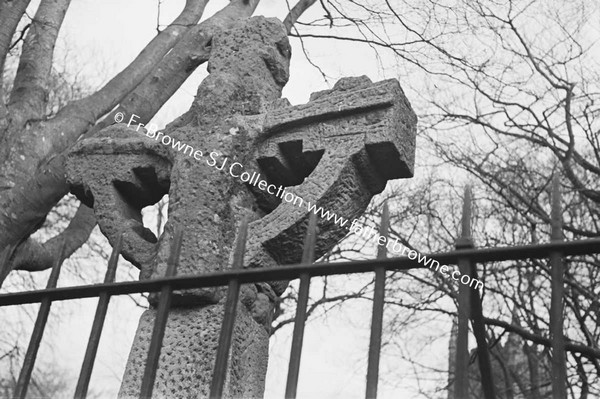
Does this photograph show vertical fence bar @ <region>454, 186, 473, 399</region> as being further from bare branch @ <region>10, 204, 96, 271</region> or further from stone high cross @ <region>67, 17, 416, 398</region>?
bare branch @ <region>10, 204, 96, 271</region>

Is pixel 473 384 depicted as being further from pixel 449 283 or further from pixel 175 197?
pixel 175 197

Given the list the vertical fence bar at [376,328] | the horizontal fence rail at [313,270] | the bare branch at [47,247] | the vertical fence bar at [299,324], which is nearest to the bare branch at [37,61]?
the bare branch at [47,247]

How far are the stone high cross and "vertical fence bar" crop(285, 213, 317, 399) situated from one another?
0.57m

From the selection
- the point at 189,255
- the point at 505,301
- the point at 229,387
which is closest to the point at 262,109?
the point at 189,255

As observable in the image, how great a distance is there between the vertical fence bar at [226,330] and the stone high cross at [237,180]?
0.50 meters

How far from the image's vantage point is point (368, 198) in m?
2.83

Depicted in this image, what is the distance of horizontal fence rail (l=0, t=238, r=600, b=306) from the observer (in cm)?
175

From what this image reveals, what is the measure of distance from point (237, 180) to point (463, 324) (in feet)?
4.31

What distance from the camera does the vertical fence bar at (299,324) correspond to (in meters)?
1.85

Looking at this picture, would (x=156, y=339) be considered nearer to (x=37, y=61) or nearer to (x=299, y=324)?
(x=299, y=324)

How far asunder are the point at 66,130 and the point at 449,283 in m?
4.95

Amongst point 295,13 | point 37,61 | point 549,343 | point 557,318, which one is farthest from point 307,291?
point 295,13

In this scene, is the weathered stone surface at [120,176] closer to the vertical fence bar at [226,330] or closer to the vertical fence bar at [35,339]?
the vertical fence bar at [35,339]

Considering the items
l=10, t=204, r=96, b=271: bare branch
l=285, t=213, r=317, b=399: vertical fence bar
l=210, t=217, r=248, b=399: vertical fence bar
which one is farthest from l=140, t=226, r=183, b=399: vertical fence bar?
l=10, t=204, r=96, b=271: bare branch
